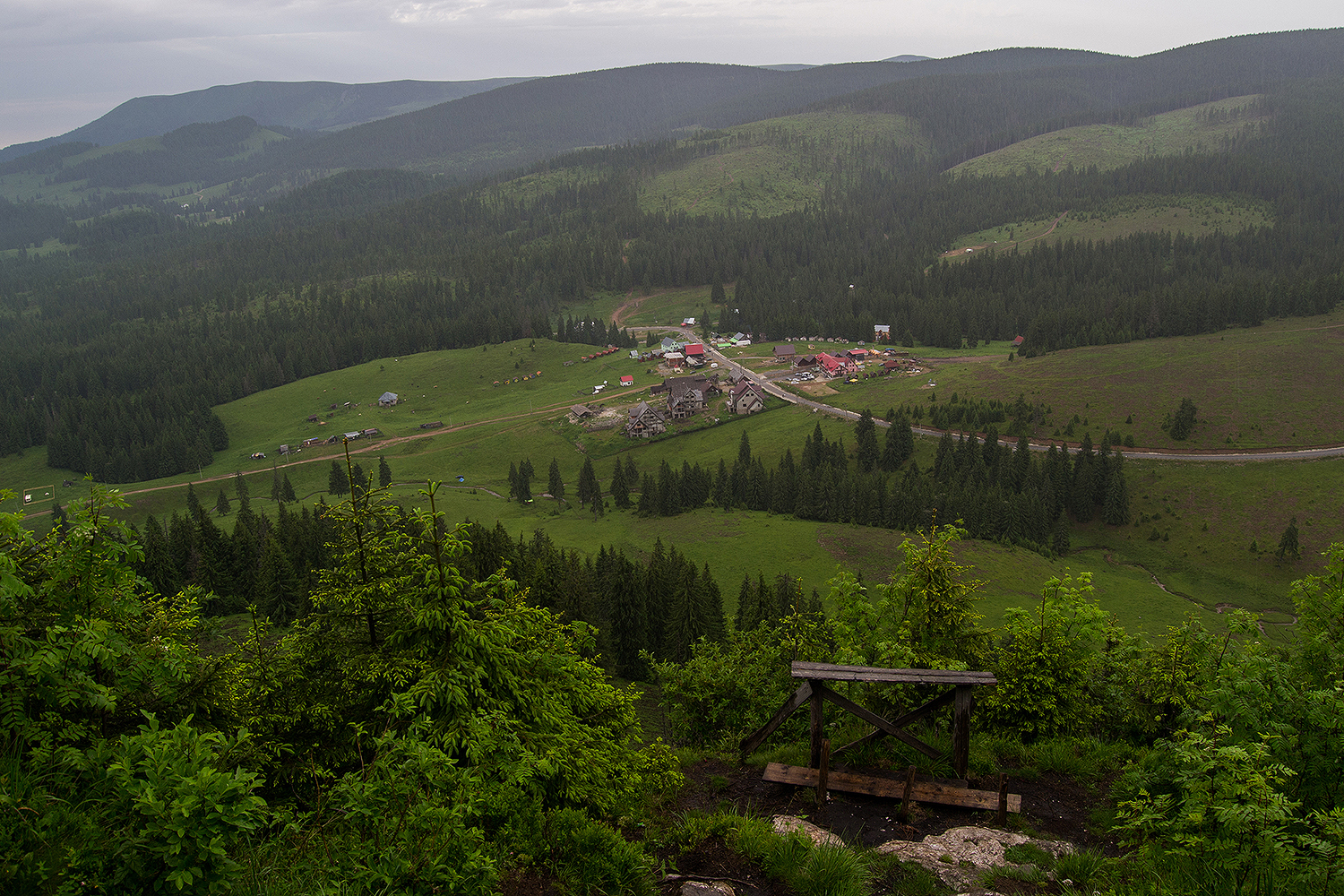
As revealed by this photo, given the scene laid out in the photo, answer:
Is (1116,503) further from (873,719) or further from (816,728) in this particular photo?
(816,728)

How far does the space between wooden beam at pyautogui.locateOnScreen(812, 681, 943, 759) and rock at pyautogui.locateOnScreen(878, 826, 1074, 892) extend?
2.00m

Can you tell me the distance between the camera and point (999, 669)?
20719 mm

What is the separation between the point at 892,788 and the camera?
16297 millimetres

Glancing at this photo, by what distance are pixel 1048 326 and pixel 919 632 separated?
18984cm

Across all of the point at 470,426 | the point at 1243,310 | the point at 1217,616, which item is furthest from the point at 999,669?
the point at 1243,310

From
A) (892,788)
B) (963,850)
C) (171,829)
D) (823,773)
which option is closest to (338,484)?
(823,773)

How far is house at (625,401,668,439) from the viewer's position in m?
145

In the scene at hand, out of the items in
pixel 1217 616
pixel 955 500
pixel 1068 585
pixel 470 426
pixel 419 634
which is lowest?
pixel 1217 616

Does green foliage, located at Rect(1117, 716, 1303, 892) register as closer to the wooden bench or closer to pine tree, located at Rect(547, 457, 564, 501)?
the wooden bench

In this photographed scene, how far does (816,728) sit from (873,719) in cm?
134

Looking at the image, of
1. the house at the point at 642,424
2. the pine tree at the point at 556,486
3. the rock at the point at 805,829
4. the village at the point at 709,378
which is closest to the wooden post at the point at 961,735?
the rock at the point at 805,829

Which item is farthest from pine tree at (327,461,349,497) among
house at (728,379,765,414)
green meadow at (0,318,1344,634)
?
house at (728,379,765,414)

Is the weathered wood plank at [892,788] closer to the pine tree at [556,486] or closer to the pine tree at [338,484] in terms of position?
A: the pine tree at [556,486]

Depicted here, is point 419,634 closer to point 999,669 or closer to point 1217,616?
point 999,669
